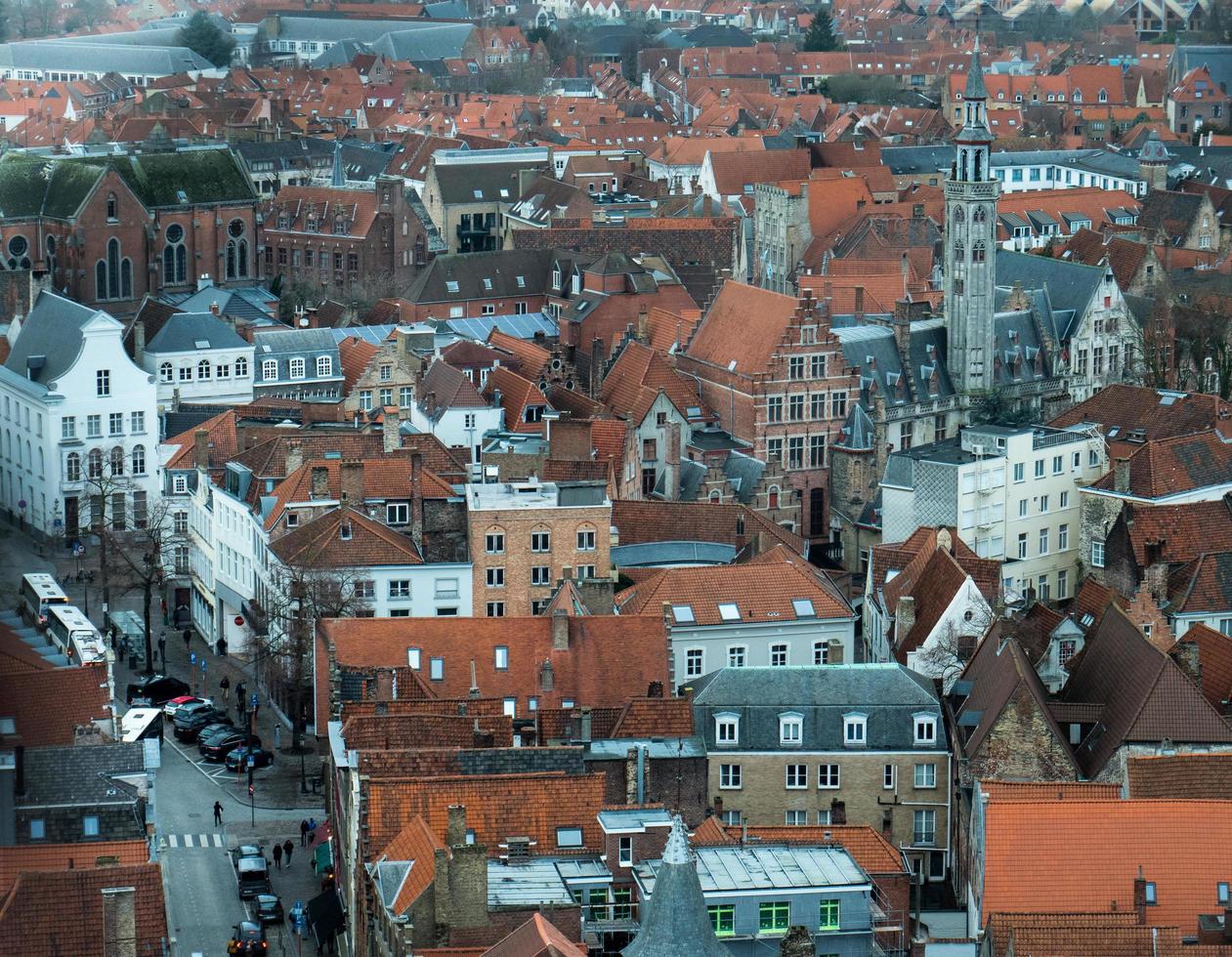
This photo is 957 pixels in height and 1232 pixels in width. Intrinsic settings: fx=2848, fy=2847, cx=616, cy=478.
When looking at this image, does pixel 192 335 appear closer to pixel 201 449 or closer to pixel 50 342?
pixel 50 342

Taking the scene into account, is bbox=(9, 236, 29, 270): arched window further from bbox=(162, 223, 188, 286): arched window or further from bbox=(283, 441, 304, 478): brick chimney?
bbox=(283, 441, 304, 478): brick chimney

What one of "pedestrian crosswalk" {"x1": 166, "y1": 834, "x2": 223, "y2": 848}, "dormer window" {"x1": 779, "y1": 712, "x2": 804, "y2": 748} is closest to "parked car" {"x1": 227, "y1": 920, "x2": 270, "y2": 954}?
"pedestrian crosswalk" {"x1": 166, "y1": 834, "x2": 223, "y2": 848}

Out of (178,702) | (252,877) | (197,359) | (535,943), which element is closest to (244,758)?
(178,702)

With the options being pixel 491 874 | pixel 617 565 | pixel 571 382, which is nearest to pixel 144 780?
pixel 491 874

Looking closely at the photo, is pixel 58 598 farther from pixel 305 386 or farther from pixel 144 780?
pixel 305 386

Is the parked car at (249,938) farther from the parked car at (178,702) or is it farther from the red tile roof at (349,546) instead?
the red tile roof at (349,546)

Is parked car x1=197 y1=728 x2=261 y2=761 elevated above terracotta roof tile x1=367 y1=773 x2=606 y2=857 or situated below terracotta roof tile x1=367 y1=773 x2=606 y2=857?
below

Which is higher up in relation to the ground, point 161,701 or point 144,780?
point 144,780
